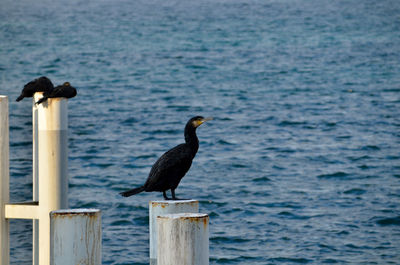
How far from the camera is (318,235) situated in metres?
13.8

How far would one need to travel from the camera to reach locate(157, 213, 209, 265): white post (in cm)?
401

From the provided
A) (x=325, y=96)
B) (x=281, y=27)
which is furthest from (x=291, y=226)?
(x=281, y=27)

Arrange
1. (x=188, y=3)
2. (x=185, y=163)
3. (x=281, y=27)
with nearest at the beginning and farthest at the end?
1. (x=185, y=163)
2. (x=281, y=27)
3. (x=188, y=3)

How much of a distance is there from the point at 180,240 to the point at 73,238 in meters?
0.63

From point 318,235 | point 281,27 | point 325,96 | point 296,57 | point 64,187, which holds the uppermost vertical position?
point 281,27

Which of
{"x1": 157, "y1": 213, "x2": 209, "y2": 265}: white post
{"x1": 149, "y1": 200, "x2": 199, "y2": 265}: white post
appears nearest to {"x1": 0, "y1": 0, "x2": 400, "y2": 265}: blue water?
{"x1": 149, "y1": 200, "x2": 199, "y2": 265}: white post

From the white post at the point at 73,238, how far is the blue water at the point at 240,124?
7.39 m

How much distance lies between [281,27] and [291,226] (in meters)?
38.8

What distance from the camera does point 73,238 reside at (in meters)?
4.31

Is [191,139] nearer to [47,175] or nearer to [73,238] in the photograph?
[47,175]

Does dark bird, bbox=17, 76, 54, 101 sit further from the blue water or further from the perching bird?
the blue water

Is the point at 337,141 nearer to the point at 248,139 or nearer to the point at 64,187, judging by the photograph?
the point at 248,139

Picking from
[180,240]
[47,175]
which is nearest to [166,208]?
[180,240]

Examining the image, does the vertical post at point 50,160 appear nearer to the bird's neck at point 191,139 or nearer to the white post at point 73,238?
the bird's neck at point 191,139
